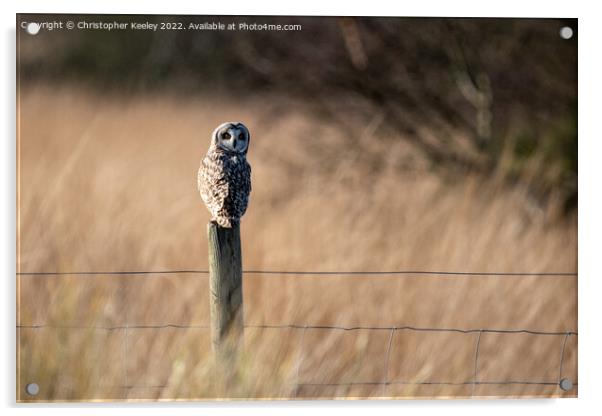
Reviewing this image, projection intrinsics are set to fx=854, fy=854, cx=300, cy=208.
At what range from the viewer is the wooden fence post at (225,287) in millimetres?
Result: 3229

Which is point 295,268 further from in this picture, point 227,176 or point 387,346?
point 227,176

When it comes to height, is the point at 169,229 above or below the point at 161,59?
below

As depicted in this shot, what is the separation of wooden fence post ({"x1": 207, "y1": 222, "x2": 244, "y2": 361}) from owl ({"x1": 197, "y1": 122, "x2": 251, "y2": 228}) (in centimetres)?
16

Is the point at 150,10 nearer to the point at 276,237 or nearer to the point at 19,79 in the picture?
the point at 19,79

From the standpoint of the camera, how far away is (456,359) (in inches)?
163

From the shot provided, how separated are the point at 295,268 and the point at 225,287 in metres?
1.64

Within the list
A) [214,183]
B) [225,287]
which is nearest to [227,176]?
[214,183]

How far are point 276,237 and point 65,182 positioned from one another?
1284mm

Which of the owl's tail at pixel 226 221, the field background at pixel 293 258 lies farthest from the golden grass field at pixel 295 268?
the owl's tail at pixel 226 221

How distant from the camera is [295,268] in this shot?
489 centimetres

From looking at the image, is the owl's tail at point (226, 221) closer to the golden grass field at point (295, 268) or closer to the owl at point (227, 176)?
the owl at point (227, 176)

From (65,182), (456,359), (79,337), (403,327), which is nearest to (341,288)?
(403,327)

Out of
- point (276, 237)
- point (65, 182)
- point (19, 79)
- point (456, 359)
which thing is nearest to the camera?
point (19, 79)

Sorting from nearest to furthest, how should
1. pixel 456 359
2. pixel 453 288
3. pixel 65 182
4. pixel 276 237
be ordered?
1. pixel 456 359
2. pixel 453 288
3. pixel 65 182
4. pixel 276 237
